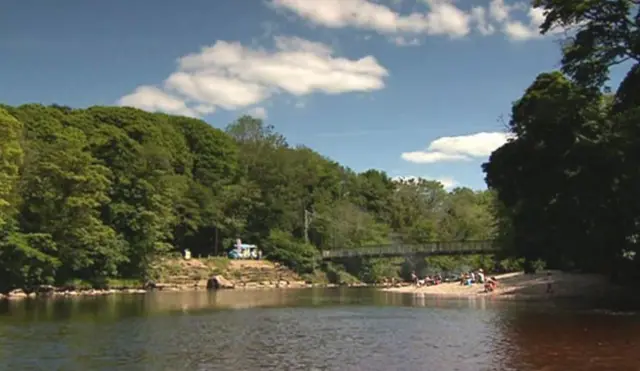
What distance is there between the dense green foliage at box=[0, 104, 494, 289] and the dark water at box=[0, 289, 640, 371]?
23.3 m

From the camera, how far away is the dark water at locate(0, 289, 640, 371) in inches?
777

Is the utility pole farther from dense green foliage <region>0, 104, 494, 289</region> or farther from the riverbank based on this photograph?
the riverbank

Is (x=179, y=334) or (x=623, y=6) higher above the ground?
(x=623, y=6)

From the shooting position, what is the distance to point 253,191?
95.6 meters

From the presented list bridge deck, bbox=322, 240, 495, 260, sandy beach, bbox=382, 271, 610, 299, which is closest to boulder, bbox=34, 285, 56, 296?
sandy beach, bbox=382, 271, 610, 299

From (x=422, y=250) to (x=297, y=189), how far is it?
2401 centimetres

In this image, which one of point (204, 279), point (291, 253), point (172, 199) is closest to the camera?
point (204, 279)

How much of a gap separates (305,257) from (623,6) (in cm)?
6215

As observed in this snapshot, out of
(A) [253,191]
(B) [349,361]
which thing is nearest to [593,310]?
(B) [349,361]

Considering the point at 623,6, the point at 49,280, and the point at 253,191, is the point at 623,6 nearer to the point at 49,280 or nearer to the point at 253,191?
the point at 49,280

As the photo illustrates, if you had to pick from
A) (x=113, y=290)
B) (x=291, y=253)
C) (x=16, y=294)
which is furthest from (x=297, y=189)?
(x=16, y=294)

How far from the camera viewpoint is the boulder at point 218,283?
2933 inches

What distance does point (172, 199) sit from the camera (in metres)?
81.6

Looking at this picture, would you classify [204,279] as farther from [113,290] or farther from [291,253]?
[291,253]
